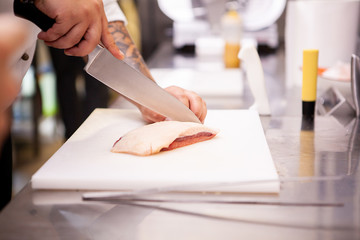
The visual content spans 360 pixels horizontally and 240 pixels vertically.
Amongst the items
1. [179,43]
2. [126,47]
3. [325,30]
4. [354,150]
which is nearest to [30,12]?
[126,47]

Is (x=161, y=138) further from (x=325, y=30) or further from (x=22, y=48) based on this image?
(x=325, y=30)

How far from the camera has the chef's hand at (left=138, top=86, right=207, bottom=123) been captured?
1.35 m

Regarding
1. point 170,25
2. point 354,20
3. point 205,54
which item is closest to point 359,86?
point 354,20

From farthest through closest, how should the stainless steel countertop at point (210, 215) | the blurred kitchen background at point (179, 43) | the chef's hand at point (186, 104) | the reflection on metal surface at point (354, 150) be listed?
1. the blurred kitchen background at point (179, 43)
2. the chef's hand at point (186, 104)
3. the reflection on metal surface at point (354, 150)
4. the stainless steel countertop at point (210, 215)

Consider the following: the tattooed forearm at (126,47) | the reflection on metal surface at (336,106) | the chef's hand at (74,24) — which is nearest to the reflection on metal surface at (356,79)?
the reflection on metal surface at (336,106)

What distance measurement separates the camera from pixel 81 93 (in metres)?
4.04

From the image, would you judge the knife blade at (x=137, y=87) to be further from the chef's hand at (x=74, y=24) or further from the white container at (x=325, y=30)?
the white container at (x=325, y=30)

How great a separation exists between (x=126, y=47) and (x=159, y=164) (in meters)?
0.70

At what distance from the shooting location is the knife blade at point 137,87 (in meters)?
1.24

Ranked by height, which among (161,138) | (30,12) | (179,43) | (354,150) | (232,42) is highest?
(30,12)

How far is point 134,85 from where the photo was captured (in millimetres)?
1292

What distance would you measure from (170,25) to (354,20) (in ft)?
5.62

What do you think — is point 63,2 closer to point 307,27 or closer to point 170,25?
point 307,27

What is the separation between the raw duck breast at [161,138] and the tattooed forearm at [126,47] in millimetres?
471
